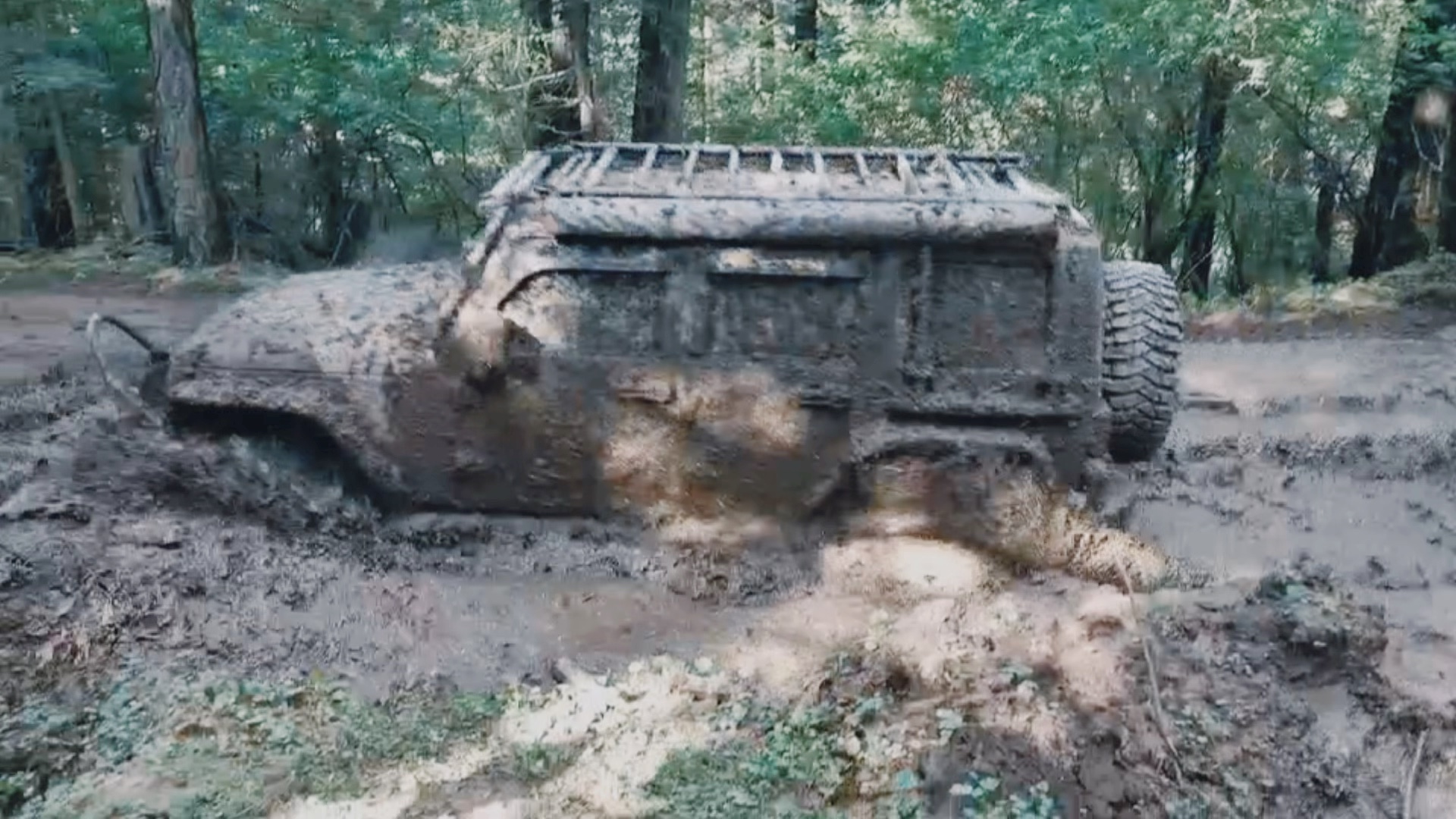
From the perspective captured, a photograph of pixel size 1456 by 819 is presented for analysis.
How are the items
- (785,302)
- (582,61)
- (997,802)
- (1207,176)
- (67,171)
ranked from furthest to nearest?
(67,171), (1207,176), (582,61), (785,302), (997,802)

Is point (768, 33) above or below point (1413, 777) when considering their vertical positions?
above

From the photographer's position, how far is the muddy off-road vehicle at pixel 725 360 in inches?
209

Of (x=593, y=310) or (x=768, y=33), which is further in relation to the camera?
(x=768, y=33)

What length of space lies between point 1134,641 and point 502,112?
1095 centimetres

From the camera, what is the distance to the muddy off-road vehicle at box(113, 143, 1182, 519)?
17.4 feet

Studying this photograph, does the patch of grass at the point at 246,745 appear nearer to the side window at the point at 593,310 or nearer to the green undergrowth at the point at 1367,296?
the side window at the point at 593,310

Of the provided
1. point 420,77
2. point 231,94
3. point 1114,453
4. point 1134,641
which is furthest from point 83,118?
point 1134,641

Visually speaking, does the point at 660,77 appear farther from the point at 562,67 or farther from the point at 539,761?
the point at 539,761

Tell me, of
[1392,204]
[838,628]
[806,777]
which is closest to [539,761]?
[806,777]

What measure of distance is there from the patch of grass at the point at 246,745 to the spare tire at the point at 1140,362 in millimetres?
3090

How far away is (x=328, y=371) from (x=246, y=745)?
199 cm

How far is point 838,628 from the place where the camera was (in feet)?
16.6

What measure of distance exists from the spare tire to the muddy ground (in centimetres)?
46

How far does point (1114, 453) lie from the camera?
5863 millimetres
